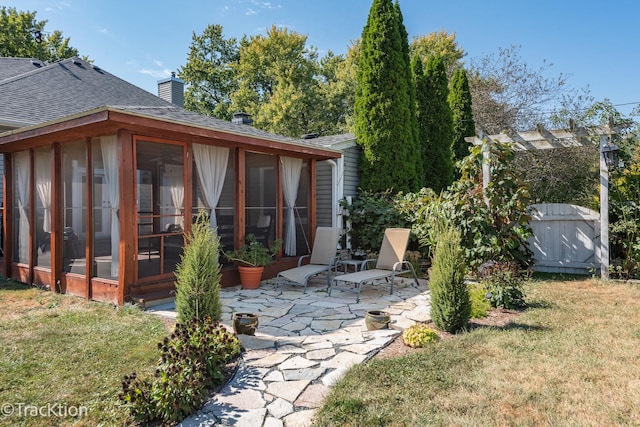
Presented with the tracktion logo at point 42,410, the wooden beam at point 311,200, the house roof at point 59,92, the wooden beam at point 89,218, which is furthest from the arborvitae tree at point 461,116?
the tracktion logo at point 42,410

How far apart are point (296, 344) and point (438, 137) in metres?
9.06

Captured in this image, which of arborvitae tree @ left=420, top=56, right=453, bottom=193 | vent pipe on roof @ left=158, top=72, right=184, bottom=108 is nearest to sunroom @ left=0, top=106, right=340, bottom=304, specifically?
arborvitae tree @ left=420, top=56, right=453, bottom=193

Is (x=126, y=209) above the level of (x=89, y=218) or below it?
above

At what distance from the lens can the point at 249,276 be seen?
6.38 meters

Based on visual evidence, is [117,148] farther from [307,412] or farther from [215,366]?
[307,412]

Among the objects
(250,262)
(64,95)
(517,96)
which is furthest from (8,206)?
(517,96)

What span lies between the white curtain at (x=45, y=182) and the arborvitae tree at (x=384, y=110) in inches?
234

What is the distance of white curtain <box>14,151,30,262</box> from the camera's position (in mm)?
6570

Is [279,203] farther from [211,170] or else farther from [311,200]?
[211,170]

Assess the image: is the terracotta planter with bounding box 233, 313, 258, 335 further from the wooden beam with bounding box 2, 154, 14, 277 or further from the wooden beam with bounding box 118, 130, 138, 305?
the wooden beam with bounding box 2, 154, 14, 277

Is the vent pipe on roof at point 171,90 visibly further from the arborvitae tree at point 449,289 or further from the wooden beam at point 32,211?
the arborvitae tree at point 449,289

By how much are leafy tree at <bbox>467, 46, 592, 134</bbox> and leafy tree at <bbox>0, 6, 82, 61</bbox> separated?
18839 millimetres

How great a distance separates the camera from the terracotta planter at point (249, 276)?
637 centimetres

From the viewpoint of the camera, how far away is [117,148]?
16.5 feet
